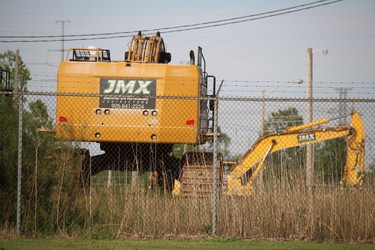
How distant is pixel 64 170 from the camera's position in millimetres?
11969

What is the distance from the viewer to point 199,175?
15375mm

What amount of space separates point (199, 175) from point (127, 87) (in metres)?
2.79

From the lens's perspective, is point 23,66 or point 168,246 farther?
point 23,66

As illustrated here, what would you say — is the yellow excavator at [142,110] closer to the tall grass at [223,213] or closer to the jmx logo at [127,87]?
the jmx logo at [127,87]

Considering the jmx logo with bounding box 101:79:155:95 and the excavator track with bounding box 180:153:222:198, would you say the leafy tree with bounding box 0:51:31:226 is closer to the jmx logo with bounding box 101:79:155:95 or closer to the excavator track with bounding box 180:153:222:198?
the excavator track with bounding box 180:153:222:198

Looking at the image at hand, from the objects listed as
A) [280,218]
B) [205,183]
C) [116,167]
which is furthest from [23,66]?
[280,218]

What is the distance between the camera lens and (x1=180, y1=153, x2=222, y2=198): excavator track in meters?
14.2

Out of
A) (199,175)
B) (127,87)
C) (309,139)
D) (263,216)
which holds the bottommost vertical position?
(263,216)

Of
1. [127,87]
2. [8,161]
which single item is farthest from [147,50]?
[8,161]

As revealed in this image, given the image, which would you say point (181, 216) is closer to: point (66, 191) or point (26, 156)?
point (66, 191)

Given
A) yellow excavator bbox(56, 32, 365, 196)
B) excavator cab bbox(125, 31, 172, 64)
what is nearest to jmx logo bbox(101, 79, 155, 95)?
yellow excavator bbox(56, 32, 365, 196)

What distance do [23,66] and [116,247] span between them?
1006 inches

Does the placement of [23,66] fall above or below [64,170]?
above

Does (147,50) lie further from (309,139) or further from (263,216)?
(263,216)
